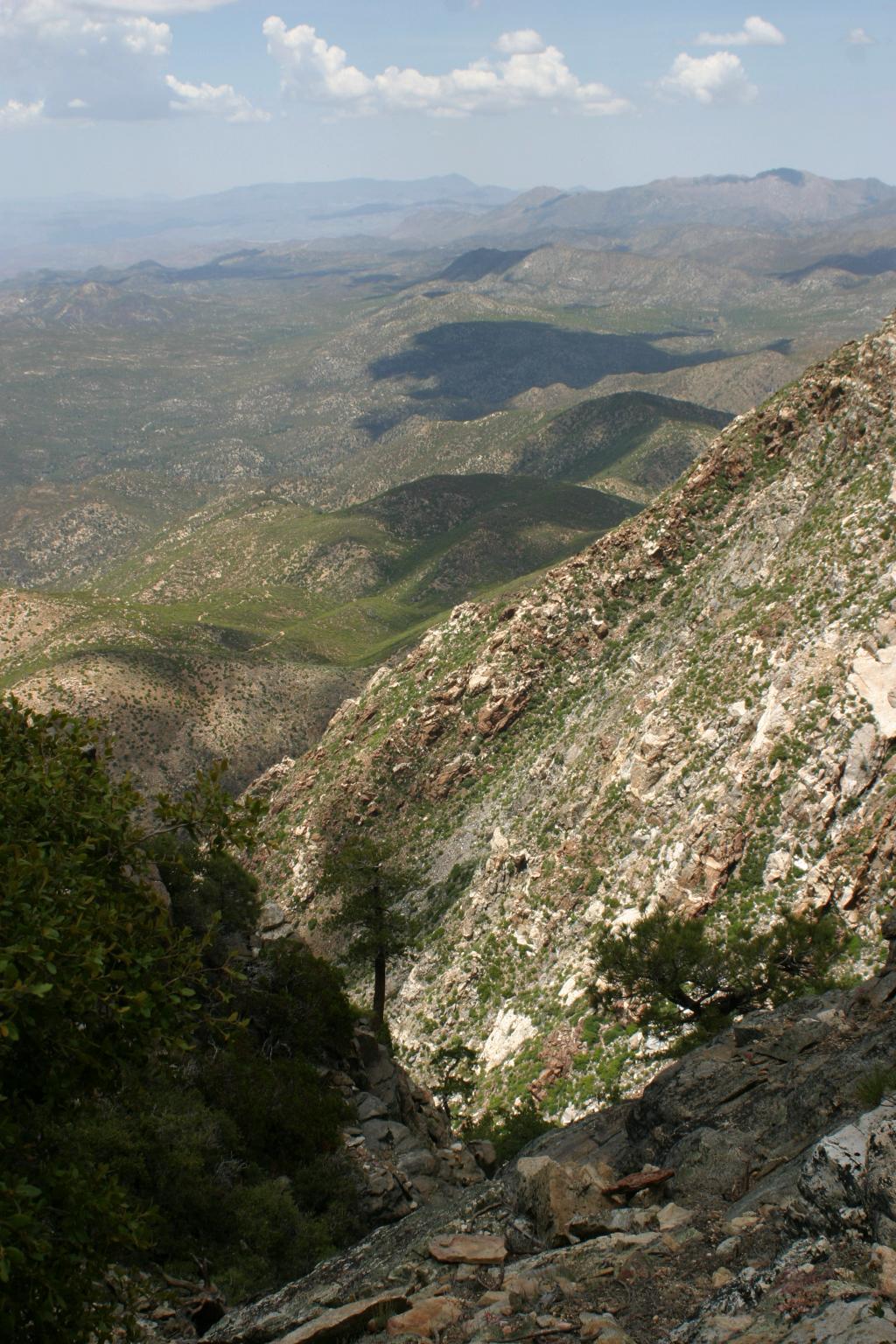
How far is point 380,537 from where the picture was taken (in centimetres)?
17162

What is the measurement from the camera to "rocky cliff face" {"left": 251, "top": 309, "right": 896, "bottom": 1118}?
30.2m

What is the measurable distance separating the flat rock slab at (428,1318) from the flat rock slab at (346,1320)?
0.46 metres

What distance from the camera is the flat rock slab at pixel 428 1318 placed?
10.6m

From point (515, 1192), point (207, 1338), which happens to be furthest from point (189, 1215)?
point (515, 1192)

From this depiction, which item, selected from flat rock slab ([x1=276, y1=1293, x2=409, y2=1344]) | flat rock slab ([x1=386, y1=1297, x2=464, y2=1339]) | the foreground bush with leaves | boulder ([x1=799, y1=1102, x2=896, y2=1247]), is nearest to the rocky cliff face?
the foreground bush with leaves

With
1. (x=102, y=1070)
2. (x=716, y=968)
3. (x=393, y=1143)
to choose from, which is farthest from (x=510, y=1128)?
(x=102, y=1070)

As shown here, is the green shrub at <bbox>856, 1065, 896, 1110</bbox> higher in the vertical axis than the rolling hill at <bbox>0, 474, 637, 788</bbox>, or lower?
lower

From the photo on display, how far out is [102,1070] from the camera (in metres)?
9.62

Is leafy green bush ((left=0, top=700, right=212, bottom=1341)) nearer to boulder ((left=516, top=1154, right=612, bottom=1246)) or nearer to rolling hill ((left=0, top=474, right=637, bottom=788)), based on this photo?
boulder ((left=516, top=1154, right=612, bottom=1246))

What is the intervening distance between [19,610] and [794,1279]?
12480 cm

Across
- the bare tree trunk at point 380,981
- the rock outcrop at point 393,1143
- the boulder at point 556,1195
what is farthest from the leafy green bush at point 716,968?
the bare tree trunk at point 380,981

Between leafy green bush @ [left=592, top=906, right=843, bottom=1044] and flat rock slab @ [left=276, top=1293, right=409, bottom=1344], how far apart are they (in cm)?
1466

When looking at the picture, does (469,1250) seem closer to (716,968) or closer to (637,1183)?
(637,1183)

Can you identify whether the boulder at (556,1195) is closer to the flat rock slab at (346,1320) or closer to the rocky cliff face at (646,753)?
the flat rock slab at (346,1320)
